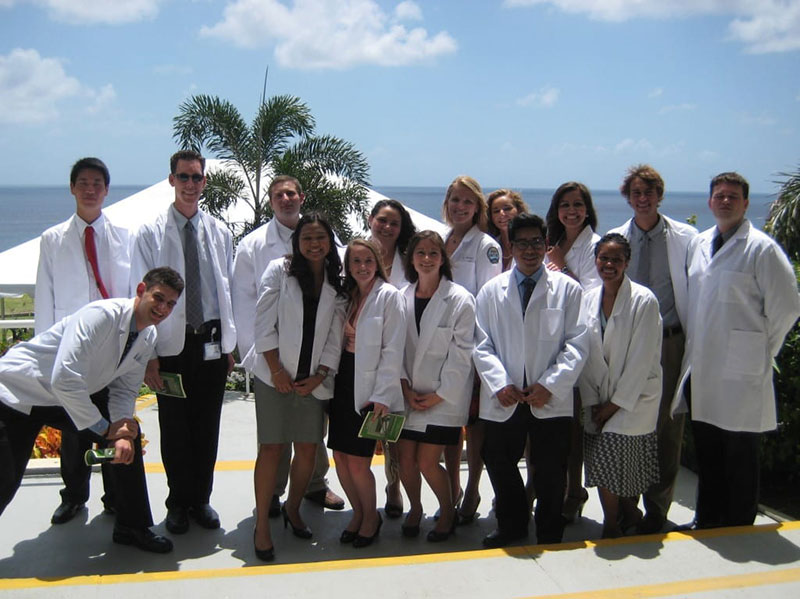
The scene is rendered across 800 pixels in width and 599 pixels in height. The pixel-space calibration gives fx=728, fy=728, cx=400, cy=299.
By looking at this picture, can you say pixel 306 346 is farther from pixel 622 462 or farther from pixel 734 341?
pixel 734 341

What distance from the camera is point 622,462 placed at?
14.5 ft

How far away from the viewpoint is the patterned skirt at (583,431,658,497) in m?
4.43

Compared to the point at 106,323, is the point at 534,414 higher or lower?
lower

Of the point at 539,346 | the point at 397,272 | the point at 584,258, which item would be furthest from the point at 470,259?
the point at 539,346

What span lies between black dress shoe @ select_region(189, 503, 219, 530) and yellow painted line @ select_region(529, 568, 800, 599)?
88.2 inches

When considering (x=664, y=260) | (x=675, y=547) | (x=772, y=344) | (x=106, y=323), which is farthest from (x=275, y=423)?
(x=772, y=344)

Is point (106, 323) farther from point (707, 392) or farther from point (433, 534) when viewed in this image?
point (707, 392)

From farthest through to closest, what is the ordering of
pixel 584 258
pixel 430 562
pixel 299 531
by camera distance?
1. pixel 584 258
2. pixel 299 531
3. pixel 430 562

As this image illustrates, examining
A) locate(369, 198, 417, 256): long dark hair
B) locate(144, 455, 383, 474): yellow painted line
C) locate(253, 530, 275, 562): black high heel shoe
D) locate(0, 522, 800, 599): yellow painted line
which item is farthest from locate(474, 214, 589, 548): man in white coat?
locate(144, 455, 383, 474): yellow painted line

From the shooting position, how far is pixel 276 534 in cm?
476

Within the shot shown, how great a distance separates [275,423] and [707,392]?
272 centimetres

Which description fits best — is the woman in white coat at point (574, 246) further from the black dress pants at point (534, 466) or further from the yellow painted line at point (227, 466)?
the yellow painted line at point (227, 466)

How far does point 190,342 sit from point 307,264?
3.28 feet

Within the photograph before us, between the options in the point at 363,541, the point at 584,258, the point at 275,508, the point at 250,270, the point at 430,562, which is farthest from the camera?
the point at 250,270
